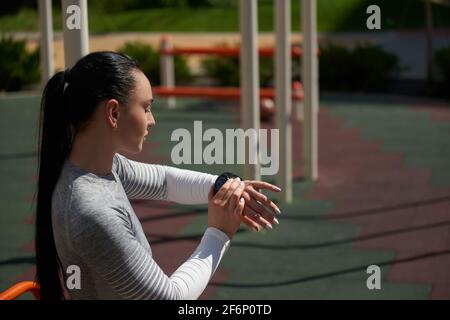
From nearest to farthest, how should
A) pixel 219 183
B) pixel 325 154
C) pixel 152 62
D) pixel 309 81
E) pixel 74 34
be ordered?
pixel 219 183 → pixel 74 34 → pixel 309 81 → pixel 325 154 → pixel 152 62

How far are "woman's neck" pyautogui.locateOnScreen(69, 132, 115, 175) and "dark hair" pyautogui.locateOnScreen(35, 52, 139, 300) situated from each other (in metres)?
0.03

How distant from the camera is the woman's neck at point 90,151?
2.46 metres

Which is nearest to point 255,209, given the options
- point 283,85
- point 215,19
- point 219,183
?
point 219,183

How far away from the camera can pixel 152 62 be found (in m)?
15.0

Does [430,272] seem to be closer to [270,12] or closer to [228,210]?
[228,210]

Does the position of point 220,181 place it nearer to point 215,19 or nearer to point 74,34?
point 74,34

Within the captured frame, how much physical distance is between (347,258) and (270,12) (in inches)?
516

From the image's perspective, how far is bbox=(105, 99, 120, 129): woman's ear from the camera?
7.89 ft

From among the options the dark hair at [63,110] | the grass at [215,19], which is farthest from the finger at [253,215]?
the grass at [215,19]

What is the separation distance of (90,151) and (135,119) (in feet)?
0.52

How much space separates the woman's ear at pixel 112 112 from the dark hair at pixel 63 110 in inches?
0.6

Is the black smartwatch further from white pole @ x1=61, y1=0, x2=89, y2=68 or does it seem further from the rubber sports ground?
the rubber sports ground

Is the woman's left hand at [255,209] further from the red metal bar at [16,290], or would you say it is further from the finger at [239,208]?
the red metal bar at [16,290]
